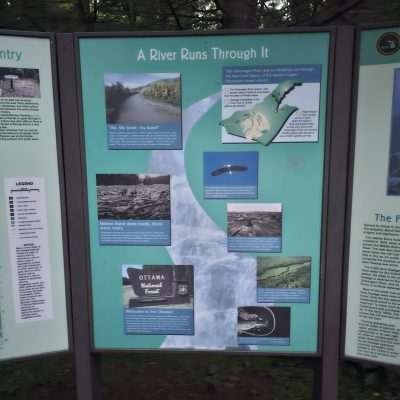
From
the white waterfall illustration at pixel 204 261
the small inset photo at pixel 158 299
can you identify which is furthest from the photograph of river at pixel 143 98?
the small inset photo at pixel 158 299

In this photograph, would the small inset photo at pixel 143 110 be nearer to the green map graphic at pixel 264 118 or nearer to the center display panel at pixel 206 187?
the center display panel at pixel 206 187

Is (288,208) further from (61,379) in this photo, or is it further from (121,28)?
(61,379)

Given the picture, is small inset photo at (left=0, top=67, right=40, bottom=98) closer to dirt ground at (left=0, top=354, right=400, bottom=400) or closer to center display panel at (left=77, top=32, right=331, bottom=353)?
center display panel at (left=77, top=32, right=331, bottom=353)

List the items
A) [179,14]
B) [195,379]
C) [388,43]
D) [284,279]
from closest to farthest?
[388,43], [284,279], [195,379], [179,14]

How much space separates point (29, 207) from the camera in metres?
2.27

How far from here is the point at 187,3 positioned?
12.2ft

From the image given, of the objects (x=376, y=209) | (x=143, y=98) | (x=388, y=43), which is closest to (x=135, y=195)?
(x=143, y=98)

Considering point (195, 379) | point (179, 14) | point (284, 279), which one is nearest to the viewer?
point (284, 279)

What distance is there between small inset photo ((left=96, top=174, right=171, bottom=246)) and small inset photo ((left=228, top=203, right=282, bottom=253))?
35 cm

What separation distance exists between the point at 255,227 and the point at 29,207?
121 centimetres

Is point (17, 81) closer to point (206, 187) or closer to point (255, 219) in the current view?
point (206, 187)

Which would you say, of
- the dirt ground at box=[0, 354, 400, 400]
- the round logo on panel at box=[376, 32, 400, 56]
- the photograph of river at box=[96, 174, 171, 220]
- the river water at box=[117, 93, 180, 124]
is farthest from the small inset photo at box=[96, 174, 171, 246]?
the dirt ground at box=[0, 354, 400, 400]

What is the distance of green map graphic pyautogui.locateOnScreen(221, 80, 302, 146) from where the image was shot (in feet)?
6.98

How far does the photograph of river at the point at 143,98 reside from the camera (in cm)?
216
